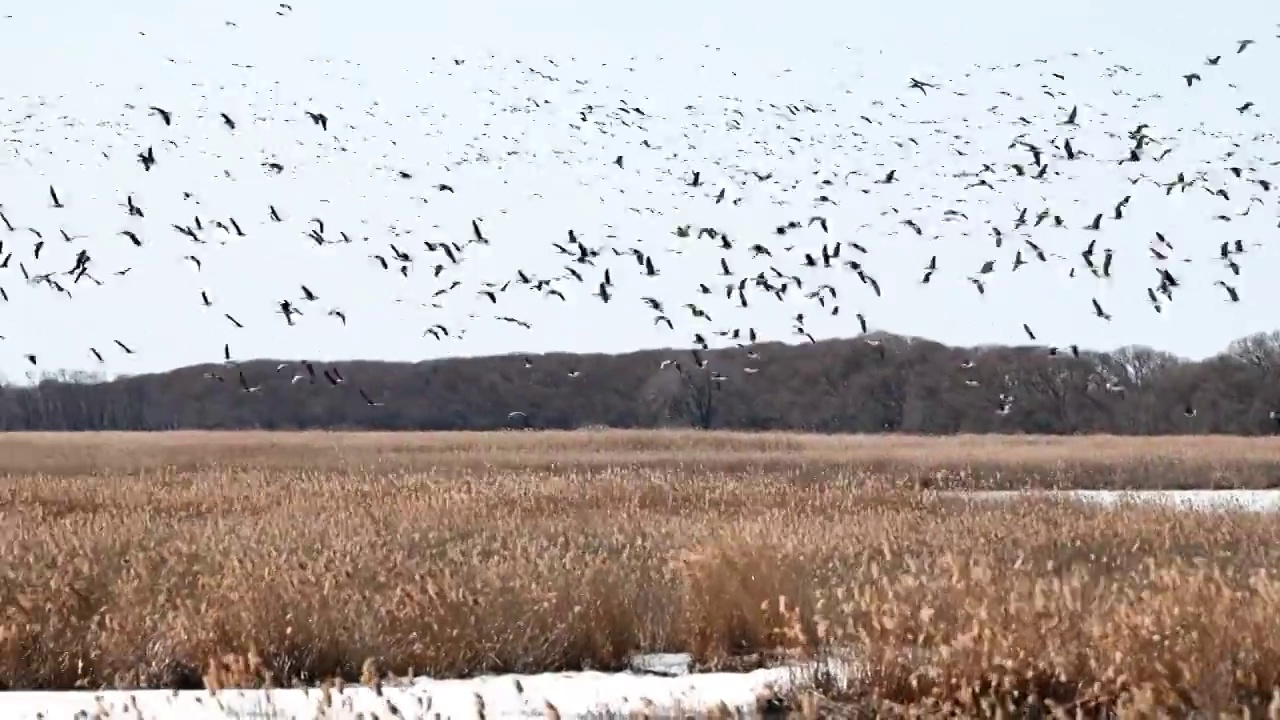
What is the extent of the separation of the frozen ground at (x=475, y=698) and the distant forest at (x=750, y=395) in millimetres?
70758

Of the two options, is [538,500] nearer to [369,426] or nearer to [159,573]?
[159,573]

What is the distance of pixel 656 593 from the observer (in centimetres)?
1127

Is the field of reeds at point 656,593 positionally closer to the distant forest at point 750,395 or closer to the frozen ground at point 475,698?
the frozen ground at point 475,698

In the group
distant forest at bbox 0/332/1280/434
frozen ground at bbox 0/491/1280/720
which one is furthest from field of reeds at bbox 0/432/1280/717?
distant forest at bbox 0/332/1280/434

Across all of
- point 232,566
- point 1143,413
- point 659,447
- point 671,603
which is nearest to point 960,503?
point 671,603

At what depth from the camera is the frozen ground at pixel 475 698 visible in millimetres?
7852

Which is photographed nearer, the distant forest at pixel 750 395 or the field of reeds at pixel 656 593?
the field of reeds at pixel 656 593

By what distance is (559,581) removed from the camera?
1066cm

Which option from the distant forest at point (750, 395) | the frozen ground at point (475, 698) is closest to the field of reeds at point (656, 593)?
the frozen ground at point (475, 698)

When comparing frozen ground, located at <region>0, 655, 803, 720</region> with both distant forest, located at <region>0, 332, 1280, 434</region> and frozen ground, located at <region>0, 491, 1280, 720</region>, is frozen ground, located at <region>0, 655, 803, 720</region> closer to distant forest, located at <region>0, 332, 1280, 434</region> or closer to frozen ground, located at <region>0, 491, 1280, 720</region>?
frozen ground, located at <region>0, 491, 1280, 720</region>

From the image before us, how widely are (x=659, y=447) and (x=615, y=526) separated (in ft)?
102

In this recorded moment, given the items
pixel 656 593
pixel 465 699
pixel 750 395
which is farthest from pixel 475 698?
pixel 750 395

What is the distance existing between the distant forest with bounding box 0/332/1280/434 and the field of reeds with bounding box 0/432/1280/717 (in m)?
61.2

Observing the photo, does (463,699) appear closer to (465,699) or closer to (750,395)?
(465,699)
